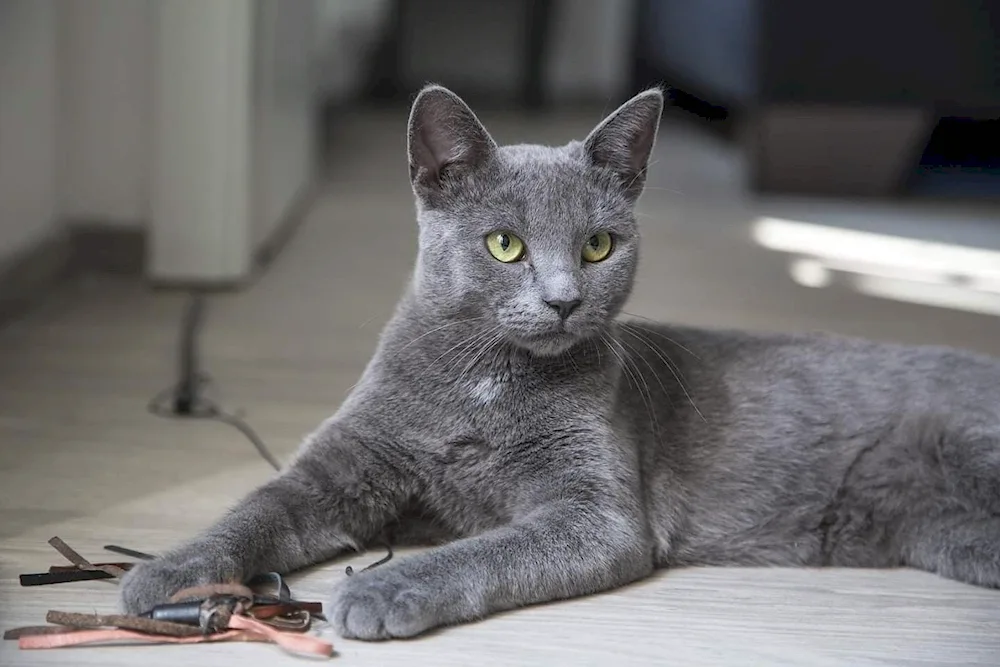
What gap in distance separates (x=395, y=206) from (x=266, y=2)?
1.09m

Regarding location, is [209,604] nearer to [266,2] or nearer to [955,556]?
[955,556]

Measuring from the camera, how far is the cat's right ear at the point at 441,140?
1.51 meters

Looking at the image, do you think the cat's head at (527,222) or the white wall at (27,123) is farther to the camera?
the white wall at (27,123)

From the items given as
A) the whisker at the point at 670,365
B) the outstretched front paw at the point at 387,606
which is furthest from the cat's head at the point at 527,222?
the outstretched front paw at the point at 387,606

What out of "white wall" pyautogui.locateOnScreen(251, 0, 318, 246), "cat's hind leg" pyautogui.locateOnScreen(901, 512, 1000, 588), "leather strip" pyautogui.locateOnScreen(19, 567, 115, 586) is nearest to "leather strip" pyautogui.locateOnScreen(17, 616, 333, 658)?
"leather strip" pyautogui.locateOnScreen(19, 567, 115, 586)

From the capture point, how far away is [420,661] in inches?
52.0

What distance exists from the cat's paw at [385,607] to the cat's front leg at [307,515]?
0.48ft

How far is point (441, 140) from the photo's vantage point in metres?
1.55

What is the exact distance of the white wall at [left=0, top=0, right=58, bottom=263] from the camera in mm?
2520

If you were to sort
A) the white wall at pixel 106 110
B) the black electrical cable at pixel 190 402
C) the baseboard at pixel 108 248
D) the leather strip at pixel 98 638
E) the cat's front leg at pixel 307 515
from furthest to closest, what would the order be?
the baseboard at pixel 108 248 → the white wall at pixel 106 110 → the black electrical cable at pixel 190 402 → the cat's front leg at pixel 307 515 → the leather strip at pixel 98 638

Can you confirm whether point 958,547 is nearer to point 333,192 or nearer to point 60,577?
point 60,577

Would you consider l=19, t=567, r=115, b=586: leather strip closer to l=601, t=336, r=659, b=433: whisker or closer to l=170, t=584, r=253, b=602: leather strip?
l=170, t=584, r=253, b=602: leather strip

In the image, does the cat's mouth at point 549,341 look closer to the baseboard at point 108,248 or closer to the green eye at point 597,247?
the green eye at point 597,247

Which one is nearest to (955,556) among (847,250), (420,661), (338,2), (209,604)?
(420,661)
